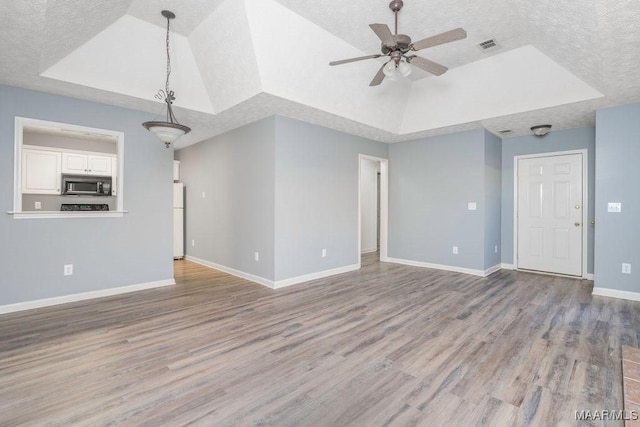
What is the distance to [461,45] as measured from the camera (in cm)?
395

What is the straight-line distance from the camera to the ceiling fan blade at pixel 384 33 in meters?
2.53

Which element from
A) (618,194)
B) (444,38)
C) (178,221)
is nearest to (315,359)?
(444,38)

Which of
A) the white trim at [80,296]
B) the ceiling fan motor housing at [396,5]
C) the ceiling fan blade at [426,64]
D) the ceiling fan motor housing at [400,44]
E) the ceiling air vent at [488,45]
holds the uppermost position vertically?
the ceiling air vent at [488,45]

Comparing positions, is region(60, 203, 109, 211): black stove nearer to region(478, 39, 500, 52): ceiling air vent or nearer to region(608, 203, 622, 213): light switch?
region(478, 39, 500, 52): ceiling air vent

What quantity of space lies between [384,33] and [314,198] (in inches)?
110

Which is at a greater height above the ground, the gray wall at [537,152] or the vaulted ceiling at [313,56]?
the vaulted ceiling at [313,56]

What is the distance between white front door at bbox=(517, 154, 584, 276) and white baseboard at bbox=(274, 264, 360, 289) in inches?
128

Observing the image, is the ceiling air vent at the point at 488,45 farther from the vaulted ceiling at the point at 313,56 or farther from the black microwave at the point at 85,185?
the black microwave at the point at 85,185

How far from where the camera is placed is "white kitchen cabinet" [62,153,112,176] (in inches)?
226

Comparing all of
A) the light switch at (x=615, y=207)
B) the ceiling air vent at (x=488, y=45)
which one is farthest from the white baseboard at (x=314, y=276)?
the ceiling air vent at (x=488, y=45)

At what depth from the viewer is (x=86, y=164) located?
593 cm

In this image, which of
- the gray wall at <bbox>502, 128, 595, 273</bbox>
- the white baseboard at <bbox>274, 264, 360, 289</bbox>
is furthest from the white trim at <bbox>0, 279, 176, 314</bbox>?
the gray wall at <bbox>502, 128, 595, 273</bbox>

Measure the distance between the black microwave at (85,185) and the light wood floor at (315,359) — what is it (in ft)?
9.71

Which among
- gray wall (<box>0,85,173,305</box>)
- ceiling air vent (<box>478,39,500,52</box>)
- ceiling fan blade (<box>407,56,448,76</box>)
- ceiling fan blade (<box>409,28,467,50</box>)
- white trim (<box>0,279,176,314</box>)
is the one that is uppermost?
A: ceiling air vent (<box>478,39,500,52</box>)
